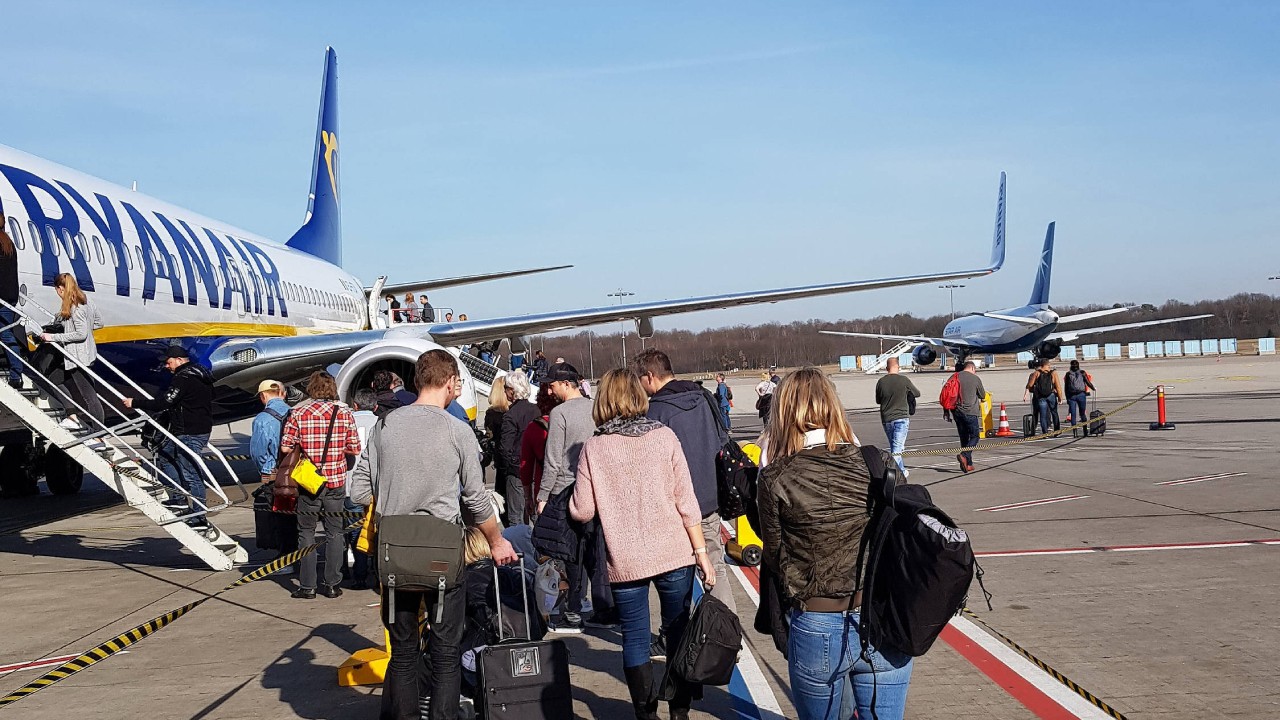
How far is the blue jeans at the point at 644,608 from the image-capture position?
4.79 meters

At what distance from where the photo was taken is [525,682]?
4.56 meters

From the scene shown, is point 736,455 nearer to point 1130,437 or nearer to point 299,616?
point 299,616

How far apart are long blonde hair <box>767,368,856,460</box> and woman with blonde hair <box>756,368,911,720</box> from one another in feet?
0.25

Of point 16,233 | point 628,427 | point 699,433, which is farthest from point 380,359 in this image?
point 628,427

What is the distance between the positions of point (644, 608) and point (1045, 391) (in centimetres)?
1659

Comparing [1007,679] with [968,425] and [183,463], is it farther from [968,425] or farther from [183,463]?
[968,425]

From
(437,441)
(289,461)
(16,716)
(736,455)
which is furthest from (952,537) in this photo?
(289,461)

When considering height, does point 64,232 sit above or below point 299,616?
above

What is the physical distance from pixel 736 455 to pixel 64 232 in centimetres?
783

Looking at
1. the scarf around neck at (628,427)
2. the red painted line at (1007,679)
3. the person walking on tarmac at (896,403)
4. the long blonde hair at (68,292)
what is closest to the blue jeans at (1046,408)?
the person walking on tarmac at (896,403)

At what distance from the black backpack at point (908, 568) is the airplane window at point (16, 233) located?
27.8ft

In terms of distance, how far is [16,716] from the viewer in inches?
211

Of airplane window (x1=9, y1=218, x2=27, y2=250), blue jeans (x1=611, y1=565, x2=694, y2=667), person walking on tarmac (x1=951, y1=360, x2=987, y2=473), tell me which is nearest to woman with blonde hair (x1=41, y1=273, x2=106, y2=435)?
airplane window (x1=9, y1=218, x2=27, y2=250)

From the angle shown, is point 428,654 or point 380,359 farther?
point 380,359
